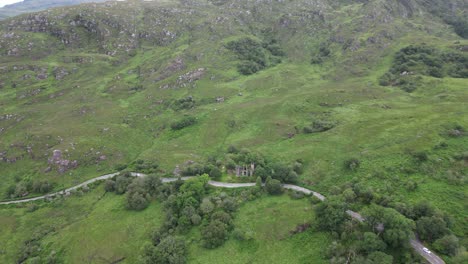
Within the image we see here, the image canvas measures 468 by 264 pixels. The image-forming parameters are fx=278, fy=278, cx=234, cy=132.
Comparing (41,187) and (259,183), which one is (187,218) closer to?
(259,183)

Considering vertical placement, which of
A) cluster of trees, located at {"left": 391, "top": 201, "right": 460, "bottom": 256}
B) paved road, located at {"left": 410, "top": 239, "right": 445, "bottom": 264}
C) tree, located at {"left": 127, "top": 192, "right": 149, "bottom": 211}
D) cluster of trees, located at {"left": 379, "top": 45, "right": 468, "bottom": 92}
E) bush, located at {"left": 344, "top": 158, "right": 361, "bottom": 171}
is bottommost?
tree, located at {"left": 127, "top": 192, "right": 149, "bottom": 211}

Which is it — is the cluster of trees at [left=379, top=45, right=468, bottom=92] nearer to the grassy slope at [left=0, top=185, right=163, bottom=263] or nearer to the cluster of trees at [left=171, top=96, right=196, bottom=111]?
the cluster of trees at [left=171, top=96, right=196, bottom=111]

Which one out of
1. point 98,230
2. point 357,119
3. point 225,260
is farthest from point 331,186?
point 98,230

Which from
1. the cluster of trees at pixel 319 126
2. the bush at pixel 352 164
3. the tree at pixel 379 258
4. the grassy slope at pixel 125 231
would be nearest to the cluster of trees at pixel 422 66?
the cluster of trees at pixel 319 126

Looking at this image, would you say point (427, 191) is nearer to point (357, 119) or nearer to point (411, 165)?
point (411, 165)

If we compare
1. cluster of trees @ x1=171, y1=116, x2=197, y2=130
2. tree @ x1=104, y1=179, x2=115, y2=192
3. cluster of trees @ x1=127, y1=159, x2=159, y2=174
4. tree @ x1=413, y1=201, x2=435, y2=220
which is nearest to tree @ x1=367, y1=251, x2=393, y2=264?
tree @ x1=413, y1=201, x2=435, y2=220

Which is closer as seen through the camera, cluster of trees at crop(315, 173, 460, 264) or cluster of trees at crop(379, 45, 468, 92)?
cluster of trees at crop(315, 173, 460, 264)
